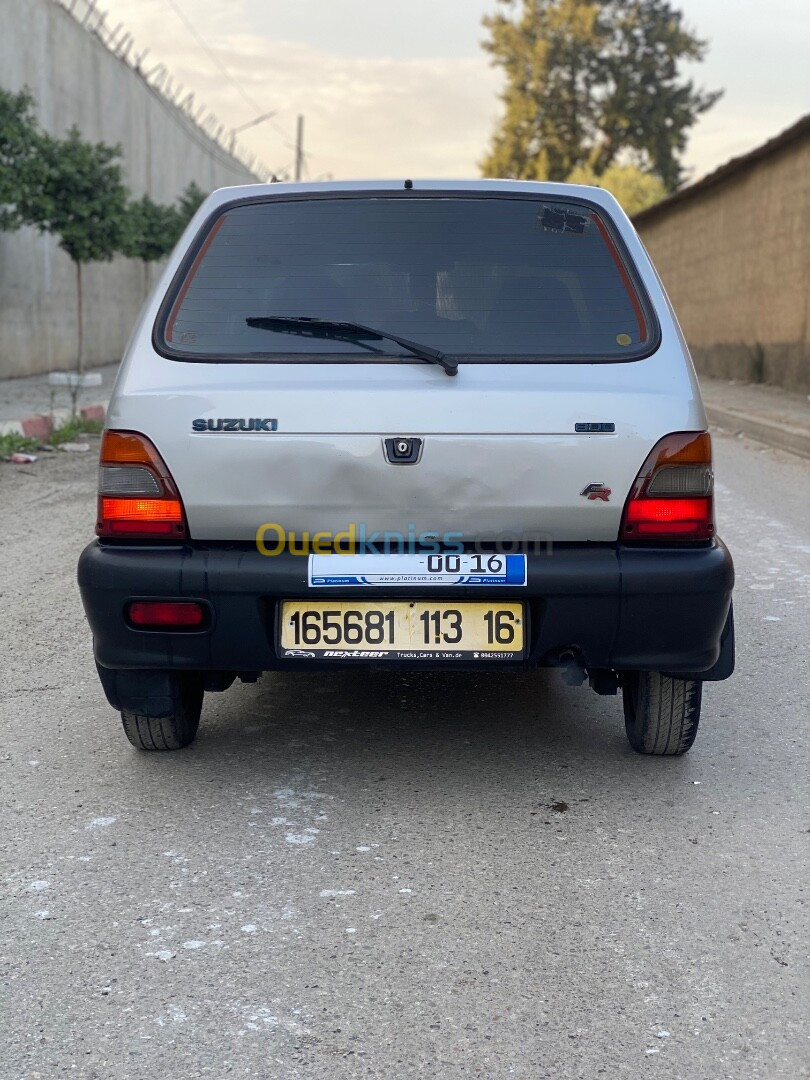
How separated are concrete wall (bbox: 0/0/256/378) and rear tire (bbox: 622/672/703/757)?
18.6 metres

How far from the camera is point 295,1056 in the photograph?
225cm

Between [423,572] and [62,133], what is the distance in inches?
939

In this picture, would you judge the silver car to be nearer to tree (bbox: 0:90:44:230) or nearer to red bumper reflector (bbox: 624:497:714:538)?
red bumper reflector (bbox: 624:497:714:538)

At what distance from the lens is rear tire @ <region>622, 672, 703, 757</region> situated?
363 centimetres

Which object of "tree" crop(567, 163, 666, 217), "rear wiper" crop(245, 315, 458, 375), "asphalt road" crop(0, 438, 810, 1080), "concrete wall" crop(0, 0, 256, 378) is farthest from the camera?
"tree" crop(567, 163, 666, 217)

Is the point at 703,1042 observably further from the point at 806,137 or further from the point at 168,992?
the point at 806,137

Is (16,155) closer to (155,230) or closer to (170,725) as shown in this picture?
(155,230)

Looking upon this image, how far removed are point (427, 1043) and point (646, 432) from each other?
1615 mm

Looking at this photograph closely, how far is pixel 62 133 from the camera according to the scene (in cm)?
2486

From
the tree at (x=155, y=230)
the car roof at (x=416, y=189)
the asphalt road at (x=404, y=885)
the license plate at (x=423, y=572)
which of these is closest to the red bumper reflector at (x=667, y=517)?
the license plate at (x=423, y=572)

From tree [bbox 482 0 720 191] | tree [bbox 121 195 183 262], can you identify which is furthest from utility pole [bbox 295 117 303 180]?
tree [bbox 121 195 183 262]

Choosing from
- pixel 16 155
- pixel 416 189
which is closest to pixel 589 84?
A: pixel 16 155

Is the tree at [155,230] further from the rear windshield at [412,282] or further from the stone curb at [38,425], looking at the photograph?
the rear windshield at [412,282]

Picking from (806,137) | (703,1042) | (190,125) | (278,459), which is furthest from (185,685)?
(190,125)
